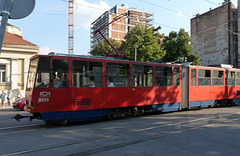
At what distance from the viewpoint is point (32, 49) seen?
2316 cm

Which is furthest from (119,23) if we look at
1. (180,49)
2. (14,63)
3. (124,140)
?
(124,140)

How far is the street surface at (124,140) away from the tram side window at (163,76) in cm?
307

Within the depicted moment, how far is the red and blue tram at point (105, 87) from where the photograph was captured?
6.95 metres

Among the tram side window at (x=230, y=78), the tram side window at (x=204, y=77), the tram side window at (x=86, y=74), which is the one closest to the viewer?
the tram side window at (x=86, y=74)

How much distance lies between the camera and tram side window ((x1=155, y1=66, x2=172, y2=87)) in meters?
9.81

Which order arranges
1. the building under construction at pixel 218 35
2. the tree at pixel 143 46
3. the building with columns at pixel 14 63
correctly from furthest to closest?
the building under construction at pixel 218 35 → the tree at pixel 143 46 → the building with columns at pixel 14 63

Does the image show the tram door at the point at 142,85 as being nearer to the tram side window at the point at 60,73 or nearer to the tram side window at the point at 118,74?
the tram side window at the point at 118,74

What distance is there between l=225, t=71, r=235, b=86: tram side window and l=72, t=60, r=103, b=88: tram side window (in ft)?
32.8

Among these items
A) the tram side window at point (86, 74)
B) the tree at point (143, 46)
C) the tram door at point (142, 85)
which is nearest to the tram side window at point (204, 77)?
the tram door at point (142, 85)

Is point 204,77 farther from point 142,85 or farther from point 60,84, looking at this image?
point 60,84

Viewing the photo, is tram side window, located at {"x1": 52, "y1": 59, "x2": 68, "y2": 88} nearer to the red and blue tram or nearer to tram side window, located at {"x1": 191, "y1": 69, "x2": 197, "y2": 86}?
the red and blue tram

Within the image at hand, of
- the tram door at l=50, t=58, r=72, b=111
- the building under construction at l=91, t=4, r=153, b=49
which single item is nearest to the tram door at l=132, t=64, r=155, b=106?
the tram door at l=50, t=58, r=72, b=111

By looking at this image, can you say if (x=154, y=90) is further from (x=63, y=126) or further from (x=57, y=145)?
(x=57, y=145)

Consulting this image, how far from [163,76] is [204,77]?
3534mm
